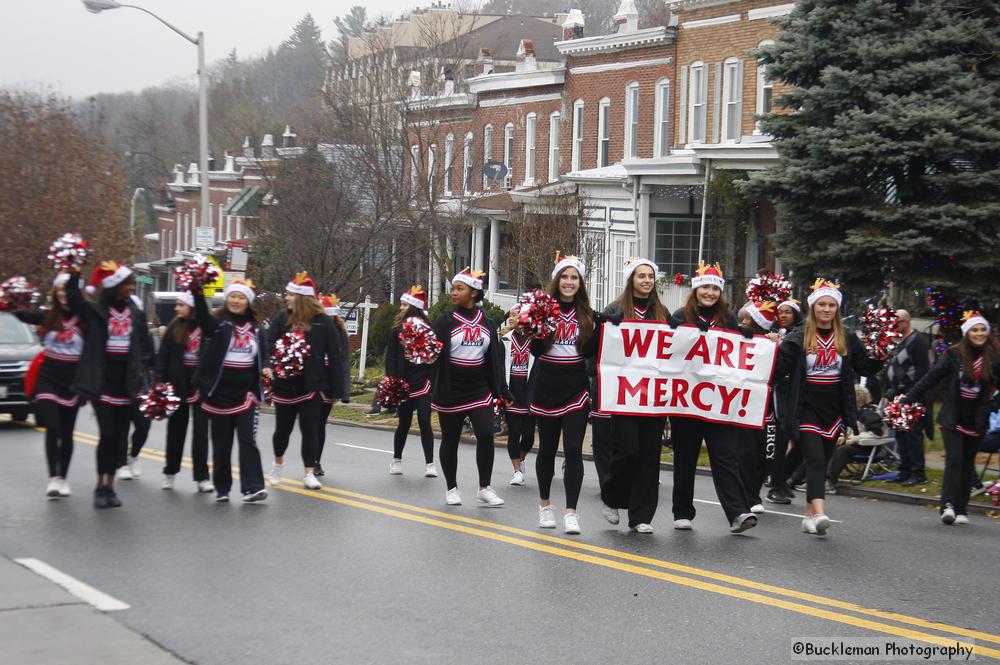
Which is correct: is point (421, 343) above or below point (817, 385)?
above

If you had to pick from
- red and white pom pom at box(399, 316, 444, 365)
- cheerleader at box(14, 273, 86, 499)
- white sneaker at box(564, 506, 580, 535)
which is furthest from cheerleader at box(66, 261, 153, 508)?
white sneaker at box(564, 506, 580, 535)

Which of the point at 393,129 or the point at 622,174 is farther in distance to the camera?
the point at 393,129

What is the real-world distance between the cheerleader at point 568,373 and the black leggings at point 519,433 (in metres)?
3.73

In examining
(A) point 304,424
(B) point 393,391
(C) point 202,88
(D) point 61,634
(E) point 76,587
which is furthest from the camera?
(C) point 202,88

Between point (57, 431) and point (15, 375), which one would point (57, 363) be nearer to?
point (57, 431)

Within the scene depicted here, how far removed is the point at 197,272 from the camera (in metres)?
11.5

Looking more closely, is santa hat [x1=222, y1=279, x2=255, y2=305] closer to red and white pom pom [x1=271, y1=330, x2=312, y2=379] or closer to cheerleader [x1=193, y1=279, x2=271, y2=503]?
cheerleader [x1=193, y1=279, x2=271, y2=503]

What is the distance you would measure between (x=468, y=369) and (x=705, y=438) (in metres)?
2.23

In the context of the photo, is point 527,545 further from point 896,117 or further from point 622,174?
point 622,174

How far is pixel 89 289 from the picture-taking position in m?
13.0

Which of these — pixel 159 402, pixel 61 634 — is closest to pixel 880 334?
pixel 159 402

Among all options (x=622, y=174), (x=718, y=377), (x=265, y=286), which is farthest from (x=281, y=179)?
(x=718, y=377)

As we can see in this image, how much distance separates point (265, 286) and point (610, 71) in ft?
36.6

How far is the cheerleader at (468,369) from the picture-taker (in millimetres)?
11508
